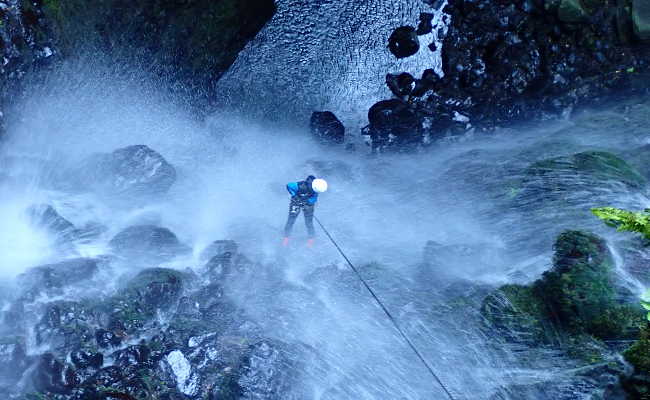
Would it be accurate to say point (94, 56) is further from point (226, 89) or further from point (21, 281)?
point (21, 281)

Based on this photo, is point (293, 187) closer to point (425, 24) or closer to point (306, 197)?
point (306, 197)

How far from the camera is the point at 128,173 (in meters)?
12.0

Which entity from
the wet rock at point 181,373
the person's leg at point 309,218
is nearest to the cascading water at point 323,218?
the wet rock at point 181,373

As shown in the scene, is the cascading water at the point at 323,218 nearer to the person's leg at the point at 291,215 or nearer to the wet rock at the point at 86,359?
the wet rock at the point at 86,359

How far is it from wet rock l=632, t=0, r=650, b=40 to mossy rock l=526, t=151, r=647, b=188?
4.60 meters

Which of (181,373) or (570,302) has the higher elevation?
(181,373)

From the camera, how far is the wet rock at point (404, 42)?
12023mm

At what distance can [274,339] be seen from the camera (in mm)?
8375

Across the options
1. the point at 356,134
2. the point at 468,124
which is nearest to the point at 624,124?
the point at 468,124

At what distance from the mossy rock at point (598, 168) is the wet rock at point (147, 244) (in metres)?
9.51

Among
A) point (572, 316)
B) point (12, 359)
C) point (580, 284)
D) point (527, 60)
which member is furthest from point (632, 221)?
point (12, 359)

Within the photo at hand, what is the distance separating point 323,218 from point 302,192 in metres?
2.60

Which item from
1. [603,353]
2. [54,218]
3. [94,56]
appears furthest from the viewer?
[94,56]

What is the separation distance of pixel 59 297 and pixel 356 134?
918 cm
